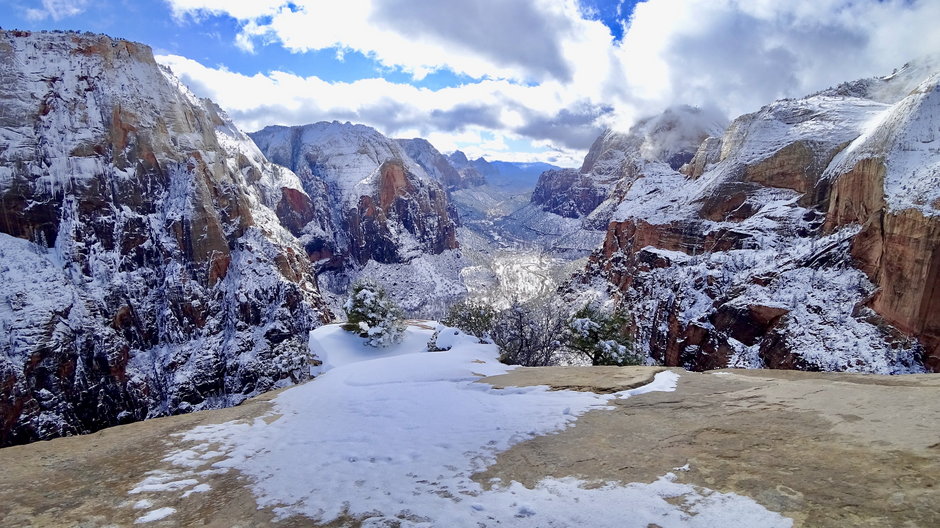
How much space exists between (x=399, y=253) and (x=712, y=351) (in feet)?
453

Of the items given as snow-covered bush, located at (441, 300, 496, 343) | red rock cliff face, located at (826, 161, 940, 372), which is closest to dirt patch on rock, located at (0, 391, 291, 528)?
snow-covered bush, located at (441, 300, 496, 343)

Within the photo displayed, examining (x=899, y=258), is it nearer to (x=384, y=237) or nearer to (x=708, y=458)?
(x=708, y=458)

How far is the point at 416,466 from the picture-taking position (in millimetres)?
7215

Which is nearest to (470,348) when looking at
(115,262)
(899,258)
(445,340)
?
(445,340)

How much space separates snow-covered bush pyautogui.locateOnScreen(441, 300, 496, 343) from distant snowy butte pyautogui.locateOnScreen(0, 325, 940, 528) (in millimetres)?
22359

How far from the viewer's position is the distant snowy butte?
520 centimetres

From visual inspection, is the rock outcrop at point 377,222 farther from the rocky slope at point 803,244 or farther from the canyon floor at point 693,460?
the canyon floor at point 693,460

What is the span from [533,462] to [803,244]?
52721mm

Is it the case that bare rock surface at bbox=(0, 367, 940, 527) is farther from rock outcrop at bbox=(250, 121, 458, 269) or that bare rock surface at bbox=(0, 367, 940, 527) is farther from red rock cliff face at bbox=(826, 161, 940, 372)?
rock outcrop at bbox=(250, 121, 458, 269)

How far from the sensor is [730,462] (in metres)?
6.19

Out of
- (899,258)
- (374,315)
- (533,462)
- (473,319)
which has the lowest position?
(374,315)

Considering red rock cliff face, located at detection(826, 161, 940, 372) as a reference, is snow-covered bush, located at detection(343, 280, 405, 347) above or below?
below

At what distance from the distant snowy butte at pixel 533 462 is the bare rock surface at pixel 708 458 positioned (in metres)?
0.03

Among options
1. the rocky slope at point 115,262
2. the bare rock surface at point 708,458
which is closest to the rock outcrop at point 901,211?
the bare rock surface at point 708,458
